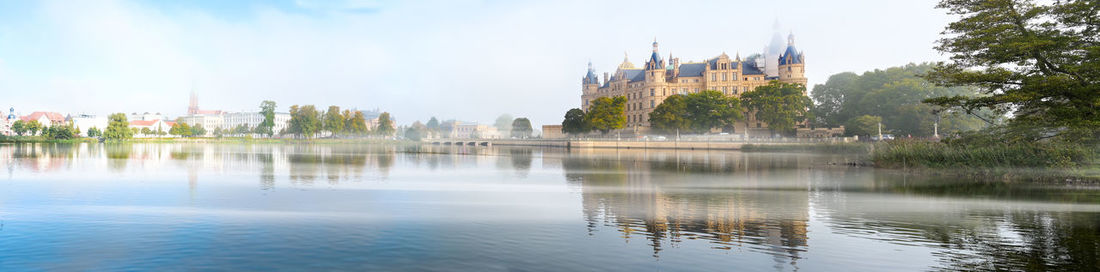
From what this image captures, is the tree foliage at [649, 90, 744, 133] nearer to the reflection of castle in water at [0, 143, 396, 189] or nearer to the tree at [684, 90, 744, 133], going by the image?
the tree at [684, 90, 744, 133]

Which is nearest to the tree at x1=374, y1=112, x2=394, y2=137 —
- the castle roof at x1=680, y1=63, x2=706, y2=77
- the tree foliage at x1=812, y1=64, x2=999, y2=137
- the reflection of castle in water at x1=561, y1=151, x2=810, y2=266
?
the castle roof at x1=680, y1=63, x2=706, y2=77

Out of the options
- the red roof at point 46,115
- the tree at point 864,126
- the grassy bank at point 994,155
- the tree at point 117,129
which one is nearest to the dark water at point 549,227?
the grassy bank at point 994,155

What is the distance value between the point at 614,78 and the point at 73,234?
416ft

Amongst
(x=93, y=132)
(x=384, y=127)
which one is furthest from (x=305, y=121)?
(x=93, y=132)

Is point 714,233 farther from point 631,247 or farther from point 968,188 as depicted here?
point 968,188

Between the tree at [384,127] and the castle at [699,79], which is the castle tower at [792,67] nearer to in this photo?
the castle at [699,79]

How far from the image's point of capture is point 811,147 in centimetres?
6562

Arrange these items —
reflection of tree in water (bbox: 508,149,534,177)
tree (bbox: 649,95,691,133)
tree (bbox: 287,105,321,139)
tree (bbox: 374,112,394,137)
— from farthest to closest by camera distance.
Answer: tree (bbox: 374,112,394,137)
tree (bbox: 287,105,321,139)
tree (bbox: 649,95,691,133)
reflection of tree in water (bbox: 508,149,534,177)

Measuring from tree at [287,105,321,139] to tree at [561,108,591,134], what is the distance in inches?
2092

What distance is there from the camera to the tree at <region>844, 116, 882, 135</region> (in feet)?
246

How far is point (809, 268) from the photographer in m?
9.02

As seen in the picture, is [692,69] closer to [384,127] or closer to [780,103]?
[780,103]

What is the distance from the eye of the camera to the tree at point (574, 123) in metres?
108

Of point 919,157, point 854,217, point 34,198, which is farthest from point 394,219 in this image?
point 919,157
